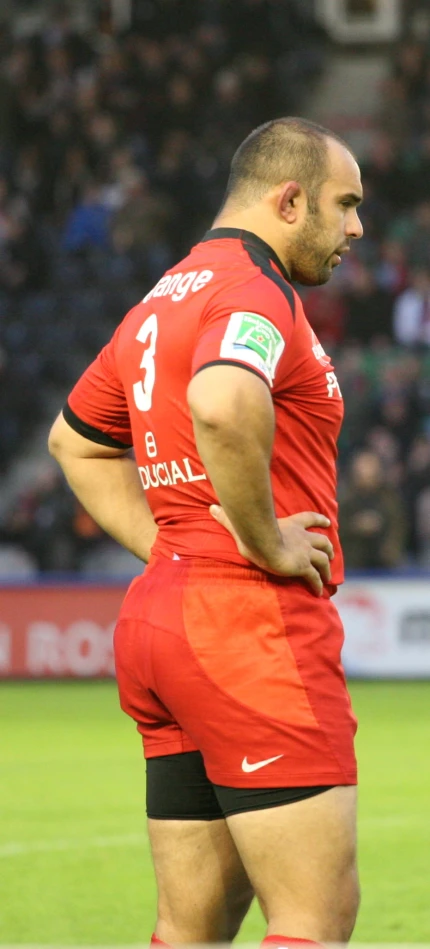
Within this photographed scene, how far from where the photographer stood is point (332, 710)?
10.5ft

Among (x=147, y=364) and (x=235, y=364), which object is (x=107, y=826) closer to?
(x=147, y=364)

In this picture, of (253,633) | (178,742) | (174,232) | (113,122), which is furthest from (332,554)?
(113,122)

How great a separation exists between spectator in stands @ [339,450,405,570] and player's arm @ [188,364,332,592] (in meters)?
11.3

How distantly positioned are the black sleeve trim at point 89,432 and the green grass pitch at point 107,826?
2232 mm

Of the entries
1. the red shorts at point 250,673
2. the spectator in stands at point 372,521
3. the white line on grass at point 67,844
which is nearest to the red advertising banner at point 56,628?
the spectator in stands at point 372,521

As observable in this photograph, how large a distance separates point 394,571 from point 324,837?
11.0 meters

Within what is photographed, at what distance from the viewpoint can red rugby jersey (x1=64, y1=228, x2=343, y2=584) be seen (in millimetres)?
3188

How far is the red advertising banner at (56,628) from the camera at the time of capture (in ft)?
45.5

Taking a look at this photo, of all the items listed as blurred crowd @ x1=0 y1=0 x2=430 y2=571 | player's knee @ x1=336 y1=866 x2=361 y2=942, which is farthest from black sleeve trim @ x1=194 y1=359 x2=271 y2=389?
blurred crowd @ x1=0 y1=0 x2=430 y2=571

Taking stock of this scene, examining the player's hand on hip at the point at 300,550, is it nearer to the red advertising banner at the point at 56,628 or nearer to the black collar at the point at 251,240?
the black collar at the point at 251,240

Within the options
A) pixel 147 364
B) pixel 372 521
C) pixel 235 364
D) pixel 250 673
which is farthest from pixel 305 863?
pixel 372 521

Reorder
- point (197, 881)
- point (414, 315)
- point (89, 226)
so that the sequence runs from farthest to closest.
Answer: point (89, 226) → point (414, 315) → point (197, 881)

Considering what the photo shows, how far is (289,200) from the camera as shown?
11.1 ft

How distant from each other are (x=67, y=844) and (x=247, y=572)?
4.29 metres
